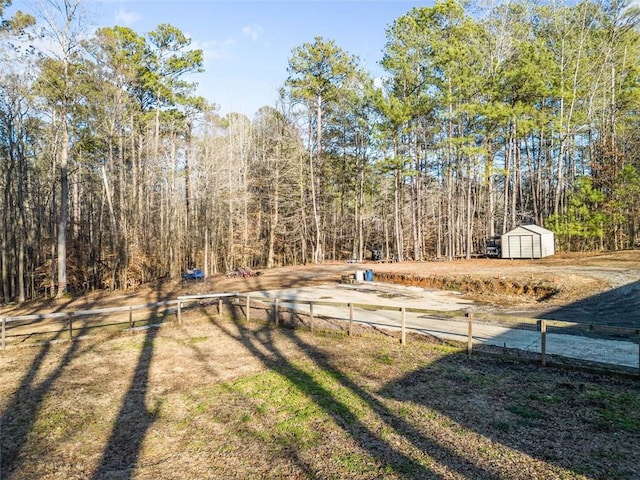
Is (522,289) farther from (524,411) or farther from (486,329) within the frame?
(524,411)

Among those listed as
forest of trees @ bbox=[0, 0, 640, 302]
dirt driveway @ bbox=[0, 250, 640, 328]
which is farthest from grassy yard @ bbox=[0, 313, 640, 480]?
forest of trees @ bbox=[0, 0, 640, 302]

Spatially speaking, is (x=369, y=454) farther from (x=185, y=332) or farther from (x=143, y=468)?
(x=185, y=332)

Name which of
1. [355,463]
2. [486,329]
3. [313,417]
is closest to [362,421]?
[313,417]

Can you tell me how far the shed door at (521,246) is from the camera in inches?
956

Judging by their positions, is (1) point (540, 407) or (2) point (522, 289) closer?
(1) point (540, 407)

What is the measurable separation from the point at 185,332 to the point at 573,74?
31.8m

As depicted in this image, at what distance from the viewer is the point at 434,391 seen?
19.2 ft

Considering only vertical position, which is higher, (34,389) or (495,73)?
(495,73)

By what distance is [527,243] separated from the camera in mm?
24375

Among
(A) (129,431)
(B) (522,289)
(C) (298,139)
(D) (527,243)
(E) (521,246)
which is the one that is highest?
(C) (298,139)

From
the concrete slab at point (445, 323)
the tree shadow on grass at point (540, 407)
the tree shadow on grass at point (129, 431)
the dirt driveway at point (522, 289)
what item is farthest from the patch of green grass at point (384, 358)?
the dirt driveway at point (522, 289)

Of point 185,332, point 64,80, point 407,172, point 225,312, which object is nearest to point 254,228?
point 407,172

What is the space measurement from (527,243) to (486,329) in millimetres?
17417

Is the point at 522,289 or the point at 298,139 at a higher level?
the point at 298,139
